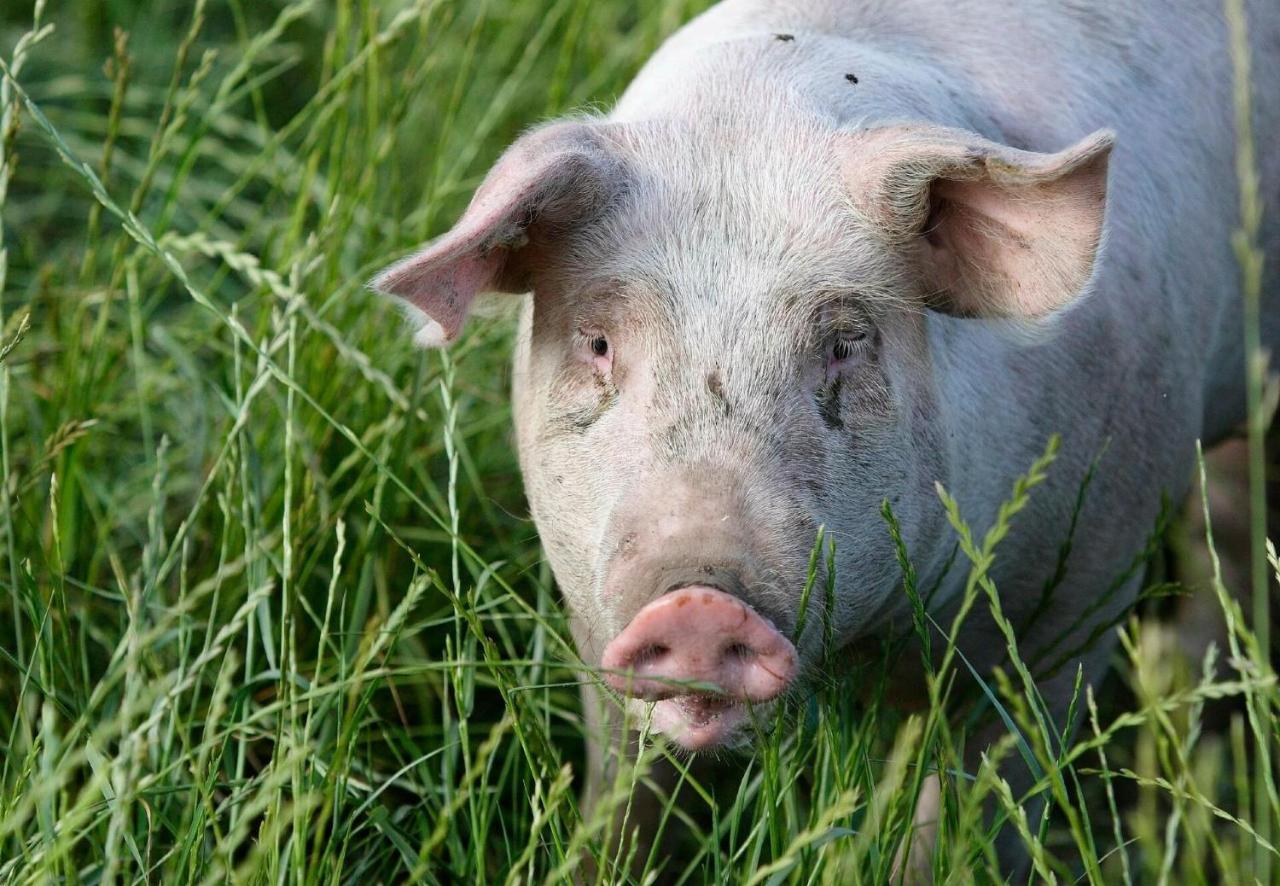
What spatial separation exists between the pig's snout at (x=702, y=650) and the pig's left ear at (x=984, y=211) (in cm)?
74

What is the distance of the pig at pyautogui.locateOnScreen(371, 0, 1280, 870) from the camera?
2.17 m

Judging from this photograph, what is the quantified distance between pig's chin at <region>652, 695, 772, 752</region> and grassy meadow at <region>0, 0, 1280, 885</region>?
82mm

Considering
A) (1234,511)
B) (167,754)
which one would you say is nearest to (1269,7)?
(1234,511)

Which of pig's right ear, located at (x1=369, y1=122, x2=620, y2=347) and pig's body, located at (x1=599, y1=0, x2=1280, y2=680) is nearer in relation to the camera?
pig's right ear, located at (x1=369, y1=122, x2=620, y2=347)

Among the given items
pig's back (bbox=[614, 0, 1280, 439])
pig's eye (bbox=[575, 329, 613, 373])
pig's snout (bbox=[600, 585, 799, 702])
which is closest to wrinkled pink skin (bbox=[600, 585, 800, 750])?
pig's snout (bbox=[600, 585, 799, 702])

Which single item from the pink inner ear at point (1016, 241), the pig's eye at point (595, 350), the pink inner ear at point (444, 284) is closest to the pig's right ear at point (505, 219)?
the pink inner ear at point (444, 284)

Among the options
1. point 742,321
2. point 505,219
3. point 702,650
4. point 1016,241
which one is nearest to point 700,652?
point 702,650

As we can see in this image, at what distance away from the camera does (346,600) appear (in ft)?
10.1

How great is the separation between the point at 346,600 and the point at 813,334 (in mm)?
1195

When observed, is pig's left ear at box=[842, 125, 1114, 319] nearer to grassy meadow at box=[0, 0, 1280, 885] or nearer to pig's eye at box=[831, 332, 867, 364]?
pig's eye at box=[831, 332, 867, 364]

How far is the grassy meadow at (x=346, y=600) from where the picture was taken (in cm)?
203

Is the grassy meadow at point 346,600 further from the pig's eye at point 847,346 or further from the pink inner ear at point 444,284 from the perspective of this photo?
the pig's eye at point 847,346

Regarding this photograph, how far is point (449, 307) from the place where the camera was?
2.40 meters

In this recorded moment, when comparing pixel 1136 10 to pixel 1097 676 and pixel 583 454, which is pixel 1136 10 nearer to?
pixel 1097 676
